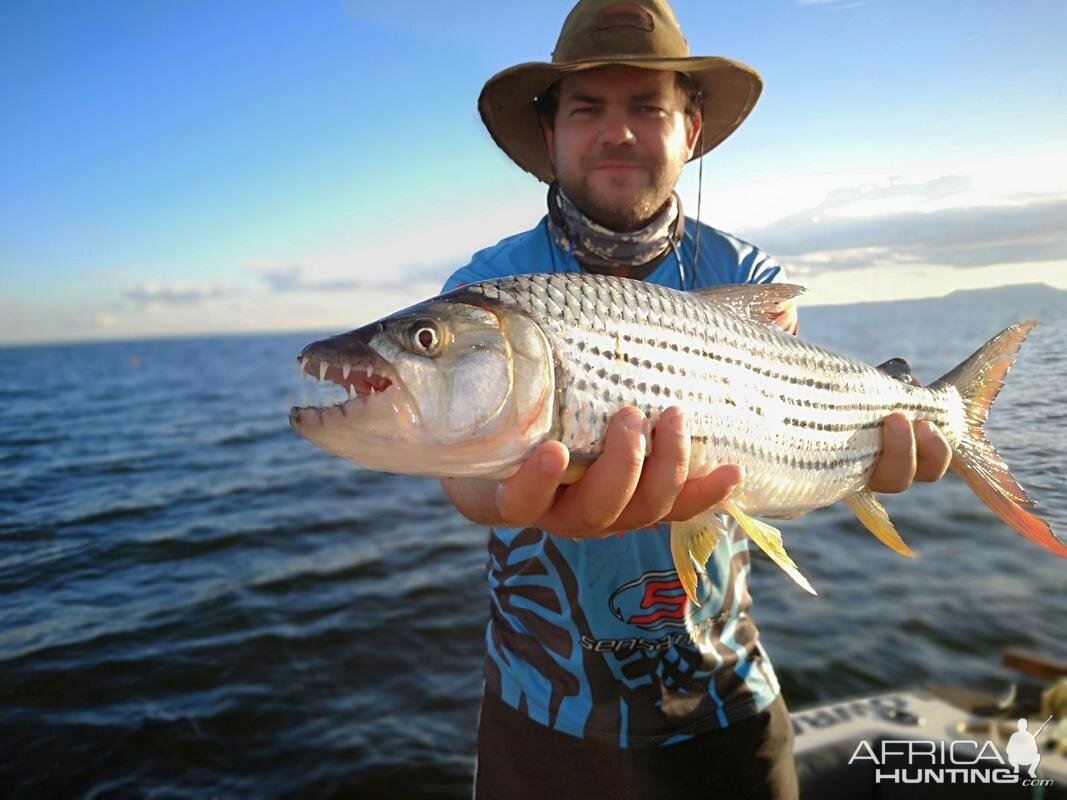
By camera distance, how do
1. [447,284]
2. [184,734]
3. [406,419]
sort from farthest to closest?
[184,734] → [447,284] → [406,419]

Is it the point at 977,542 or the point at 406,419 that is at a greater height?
the point at 406,419

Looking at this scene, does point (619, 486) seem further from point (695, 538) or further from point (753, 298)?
point (753, 298)

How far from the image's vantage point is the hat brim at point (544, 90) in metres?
3.48

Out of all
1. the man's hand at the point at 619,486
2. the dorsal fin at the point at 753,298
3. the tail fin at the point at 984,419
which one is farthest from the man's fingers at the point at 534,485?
the tail fin at the point at 984,419

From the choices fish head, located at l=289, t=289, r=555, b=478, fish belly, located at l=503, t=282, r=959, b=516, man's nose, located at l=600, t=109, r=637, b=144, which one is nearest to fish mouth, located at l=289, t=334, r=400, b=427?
fish head, located at l=289, t=289, r=555, b=478

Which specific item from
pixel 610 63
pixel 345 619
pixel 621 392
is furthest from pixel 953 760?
pixel 345 619

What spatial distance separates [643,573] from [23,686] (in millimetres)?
7913

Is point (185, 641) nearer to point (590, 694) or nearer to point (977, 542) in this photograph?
point (590, 694)

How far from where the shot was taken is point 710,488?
2645mm

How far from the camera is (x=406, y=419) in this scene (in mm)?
2328

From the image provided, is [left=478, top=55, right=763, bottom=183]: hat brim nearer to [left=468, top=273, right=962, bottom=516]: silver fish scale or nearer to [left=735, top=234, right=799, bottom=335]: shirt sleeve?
[left=735, top=234, right=799, bottom=335]: shirt sleeve

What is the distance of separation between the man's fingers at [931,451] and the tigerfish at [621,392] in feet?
0.35

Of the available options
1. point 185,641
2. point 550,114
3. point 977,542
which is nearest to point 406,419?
point 550,114

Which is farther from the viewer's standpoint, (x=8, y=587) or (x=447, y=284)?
(x=8, y=587)
